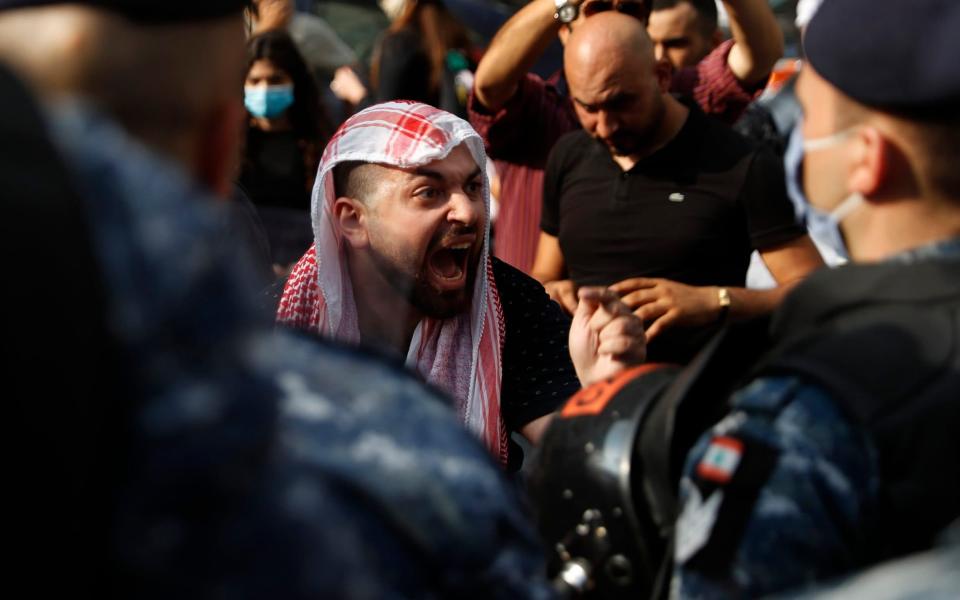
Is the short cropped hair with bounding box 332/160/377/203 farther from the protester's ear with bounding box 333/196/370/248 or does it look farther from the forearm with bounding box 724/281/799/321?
the forearm with bounding box 724/281/799/321

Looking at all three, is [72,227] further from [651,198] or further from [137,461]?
[651,198]

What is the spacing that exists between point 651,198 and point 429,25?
2.50 meters

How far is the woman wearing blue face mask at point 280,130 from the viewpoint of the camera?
5461 millimetres

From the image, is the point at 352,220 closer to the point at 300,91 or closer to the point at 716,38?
the point at 300,91

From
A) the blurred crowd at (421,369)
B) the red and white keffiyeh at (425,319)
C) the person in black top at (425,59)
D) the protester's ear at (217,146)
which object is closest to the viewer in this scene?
the blurred crowd at (421,369)

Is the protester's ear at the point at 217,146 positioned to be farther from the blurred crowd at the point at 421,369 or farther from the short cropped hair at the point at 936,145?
the short cropped hair at the point at 936,145

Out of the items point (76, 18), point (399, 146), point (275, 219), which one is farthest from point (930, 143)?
point (275, 219)

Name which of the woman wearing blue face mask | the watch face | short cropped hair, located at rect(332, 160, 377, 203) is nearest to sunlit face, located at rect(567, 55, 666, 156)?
the watch face

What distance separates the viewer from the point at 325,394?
1136 mm

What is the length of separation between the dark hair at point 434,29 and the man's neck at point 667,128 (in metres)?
2.29

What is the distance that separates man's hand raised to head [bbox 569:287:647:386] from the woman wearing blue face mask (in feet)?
10.5

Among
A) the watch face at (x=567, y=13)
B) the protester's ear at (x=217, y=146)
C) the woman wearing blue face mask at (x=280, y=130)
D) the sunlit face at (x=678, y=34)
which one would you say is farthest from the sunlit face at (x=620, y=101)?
the protester's ear at (x=217, y=146)

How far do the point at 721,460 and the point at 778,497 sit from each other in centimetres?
8

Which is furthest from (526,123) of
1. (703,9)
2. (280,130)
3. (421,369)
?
(421,369)
